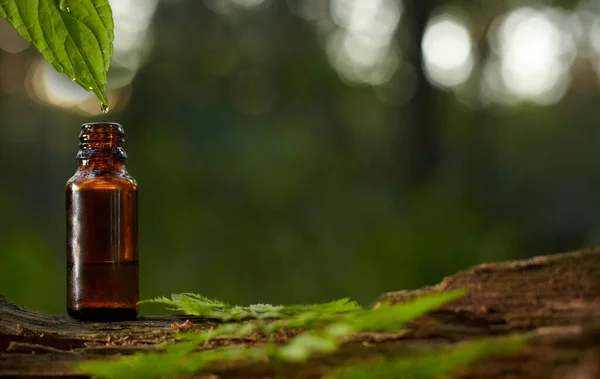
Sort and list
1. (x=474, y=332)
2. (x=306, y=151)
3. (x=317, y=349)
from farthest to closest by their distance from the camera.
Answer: (x=306, y=151) < (x=474, y=332) < (x=317, y=349)

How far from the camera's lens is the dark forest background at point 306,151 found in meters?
3.81

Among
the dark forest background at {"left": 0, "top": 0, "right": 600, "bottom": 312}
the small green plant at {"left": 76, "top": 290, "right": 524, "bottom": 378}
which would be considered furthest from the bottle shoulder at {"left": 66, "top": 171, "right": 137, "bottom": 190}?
the dark forest background at {"left": 0, "top": 0, "right": 600, "bottom": 312}

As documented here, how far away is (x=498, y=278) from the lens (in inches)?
29.3

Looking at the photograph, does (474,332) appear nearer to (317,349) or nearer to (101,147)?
(317,349)

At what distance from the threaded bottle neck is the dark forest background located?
96.4 inches

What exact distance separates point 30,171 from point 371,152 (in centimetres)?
353

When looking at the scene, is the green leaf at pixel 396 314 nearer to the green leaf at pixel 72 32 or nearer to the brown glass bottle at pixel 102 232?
the green leaf at pixel 72 32

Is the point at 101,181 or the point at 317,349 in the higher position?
the point at 101,181

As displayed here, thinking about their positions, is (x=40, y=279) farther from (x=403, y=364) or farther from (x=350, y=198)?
(x=403, y=364)

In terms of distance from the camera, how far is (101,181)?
1051mm

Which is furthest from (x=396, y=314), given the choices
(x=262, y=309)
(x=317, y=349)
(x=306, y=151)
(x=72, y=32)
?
(x=306, y=151)

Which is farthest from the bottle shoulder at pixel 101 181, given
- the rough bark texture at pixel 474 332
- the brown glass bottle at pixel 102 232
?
the rough bark texture at pixel 474 332

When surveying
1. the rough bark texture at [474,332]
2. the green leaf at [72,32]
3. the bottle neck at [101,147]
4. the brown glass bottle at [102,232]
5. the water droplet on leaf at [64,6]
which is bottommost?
the rough bark texture at [474,332]

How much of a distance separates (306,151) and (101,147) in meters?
4.18
